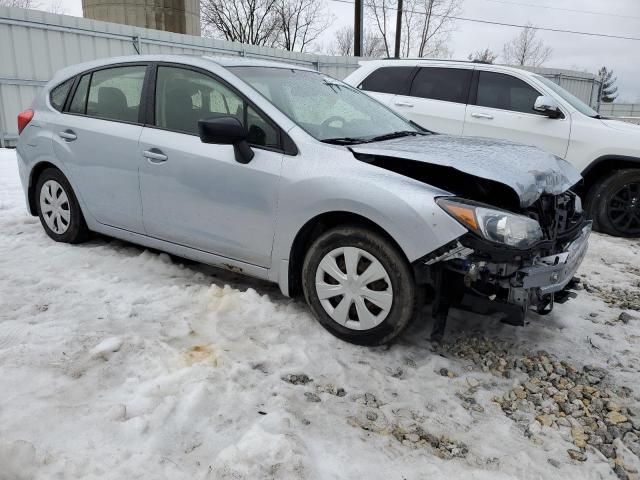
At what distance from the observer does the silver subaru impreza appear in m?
2.78

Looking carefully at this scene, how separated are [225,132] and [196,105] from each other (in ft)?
2.46

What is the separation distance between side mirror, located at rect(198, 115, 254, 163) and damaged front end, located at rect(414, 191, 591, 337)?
4.15ft

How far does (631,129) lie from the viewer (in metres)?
5.80

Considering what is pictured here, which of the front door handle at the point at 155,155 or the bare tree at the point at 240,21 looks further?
the bare tree at the point at 240,21

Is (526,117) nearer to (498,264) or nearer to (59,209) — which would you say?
(498,264)

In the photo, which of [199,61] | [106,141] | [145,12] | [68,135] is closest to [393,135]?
[199,61]

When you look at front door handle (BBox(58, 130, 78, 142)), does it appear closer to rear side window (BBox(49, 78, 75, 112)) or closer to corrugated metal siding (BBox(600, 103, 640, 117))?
rear side window (BBox(49, 78, 75, 112))

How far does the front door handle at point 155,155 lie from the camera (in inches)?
145

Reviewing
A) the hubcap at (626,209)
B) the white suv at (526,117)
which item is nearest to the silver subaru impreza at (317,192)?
the white suv at (526,117)

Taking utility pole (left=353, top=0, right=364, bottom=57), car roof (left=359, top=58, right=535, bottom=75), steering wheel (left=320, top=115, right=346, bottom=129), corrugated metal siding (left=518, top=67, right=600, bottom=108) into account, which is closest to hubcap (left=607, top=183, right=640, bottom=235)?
car roof (left=359, top=58, right=535, bottom=75)

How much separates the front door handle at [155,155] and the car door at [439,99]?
3.80 metres

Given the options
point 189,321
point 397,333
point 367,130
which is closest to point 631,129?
point 367,130

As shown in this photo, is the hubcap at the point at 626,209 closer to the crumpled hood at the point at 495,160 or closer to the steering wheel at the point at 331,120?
the crumpled hood at the point at 495,160

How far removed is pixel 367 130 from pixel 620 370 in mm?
2162
